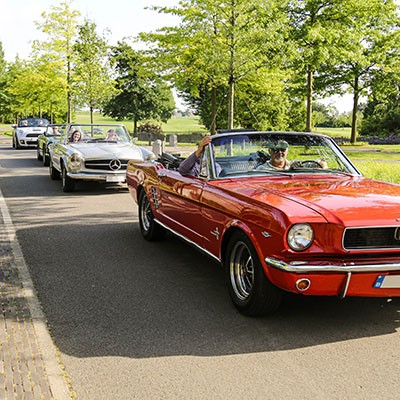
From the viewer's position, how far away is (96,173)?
39.6 ft

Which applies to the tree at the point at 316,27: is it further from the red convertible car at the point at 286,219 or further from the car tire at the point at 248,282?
the car tire at the point at 248,282

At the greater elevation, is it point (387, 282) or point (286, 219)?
point (286, 219)

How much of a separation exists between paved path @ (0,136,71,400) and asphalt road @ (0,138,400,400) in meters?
0.10

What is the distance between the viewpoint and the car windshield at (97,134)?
1339 centimetres

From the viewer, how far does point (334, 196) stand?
14.6ft

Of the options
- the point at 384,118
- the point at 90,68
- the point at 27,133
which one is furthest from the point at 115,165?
the point at 384,118

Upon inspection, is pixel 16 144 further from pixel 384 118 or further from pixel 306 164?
pixel 384 118

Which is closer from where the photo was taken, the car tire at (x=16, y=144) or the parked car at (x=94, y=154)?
the parked car at (x=94, y=154)

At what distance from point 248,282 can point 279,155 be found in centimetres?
165

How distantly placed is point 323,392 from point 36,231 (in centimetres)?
585

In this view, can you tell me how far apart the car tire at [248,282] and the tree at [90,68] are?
35.6 metres

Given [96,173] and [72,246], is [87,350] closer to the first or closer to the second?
[72,246]

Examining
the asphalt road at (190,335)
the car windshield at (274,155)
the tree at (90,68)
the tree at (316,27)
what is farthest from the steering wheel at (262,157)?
the tree at (90,68)

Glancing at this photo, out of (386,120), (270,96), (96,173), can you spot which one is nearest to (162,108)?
(270,96)
